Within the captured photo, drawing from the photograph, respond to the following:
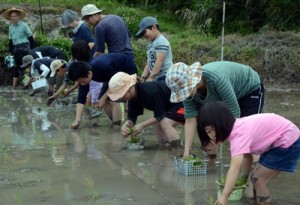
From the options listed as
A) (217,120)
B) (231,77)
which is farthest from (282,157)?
(231,77)

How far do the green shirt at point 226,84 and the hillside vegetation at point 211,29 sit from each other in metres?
6.27

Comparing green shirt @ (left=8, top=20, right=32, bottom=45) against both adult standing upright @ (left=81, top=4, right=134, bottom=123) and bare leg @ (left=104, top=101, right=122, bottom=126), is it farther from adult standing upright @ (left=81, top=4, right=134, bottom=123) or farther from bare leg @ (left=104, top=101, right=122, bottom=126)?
bare leg @ (left=104, top=101, right=122, bottom=126)

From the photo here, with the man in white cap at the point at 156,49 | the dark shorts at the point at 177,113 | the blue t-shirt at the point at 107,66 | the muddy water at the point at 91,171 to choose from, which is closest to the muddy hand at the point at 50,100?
the muddy water at the point at 91,171

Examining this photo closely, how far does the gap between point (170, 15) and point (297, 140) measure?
1378 centimetres

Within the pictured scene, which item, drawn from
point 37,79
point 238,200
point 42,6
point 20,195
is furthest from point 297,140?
point 42,6

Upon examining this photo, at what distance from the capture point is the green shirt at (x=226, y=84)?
208 inches

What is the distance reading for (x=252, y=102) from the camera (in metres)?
5.73

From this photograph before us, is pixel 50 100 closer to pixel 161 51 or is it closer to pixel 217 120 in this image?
pixel 161 51

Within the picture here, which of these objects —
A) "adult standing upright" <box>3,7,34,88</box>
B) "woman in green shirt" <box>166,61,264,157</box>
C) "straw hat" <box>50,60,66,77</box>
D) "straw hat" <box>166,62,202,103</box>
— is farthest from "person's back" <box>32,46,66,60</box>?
"straw hat" <box>166,62,202,103</box>

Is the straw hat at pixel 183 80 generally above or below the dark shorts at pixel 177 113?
above

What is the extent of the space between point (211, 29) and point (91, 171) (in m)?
10.7

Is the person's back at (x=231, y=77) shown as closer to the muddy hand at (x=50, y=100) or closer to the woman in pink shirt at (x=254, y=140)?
the woman in pink shirt at (x=254, y=140)

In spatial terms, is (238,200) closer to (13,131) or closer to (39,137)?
(39,137)

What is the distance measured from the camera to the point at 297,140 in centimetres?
457
